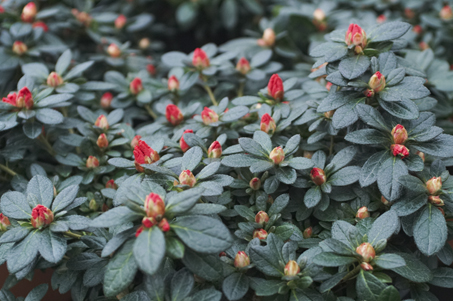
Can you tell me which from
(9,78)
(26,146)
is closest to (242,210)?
(26,146)

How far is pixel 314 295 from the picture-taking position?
38.9 inches

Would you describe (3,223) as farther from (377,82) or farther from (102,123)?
(377,82)

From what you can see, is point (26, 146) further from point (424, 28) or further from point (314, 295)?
point (424, 28)

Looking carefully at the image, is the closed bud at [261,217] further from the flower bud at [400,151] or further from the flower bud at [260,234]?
the flower bud at [400,151]

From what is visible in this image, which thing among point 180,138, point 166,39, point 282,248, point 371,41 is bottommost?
point 166,39

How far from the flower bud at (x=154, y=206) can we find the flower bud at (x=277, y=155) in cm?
37

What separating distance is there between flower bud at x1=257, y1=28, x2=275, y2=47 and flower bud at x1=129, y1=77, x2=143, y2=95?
664mm

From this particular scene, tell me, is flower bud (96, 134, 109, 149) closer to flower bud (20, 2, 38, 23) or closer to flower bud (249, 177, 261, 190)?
flower bud (249, 177, 261, 190)

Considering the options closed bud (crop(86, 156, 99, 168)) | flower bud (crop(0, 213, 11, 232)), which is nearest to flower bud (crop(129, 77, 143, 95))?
closed bud (crop(86, 156, 99, 168))

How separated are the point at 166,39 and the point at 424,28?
5.18ft

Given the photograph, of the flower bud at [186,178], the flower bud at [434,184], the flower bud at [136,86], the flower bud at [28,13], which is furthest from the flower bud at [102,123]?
the flower bud at [434,184]

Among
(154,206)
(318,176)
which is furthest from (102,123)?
(318,176)

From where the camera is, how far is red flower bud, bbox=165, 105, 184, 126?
1393 mm

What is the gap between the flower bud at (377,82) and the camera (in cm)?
112
